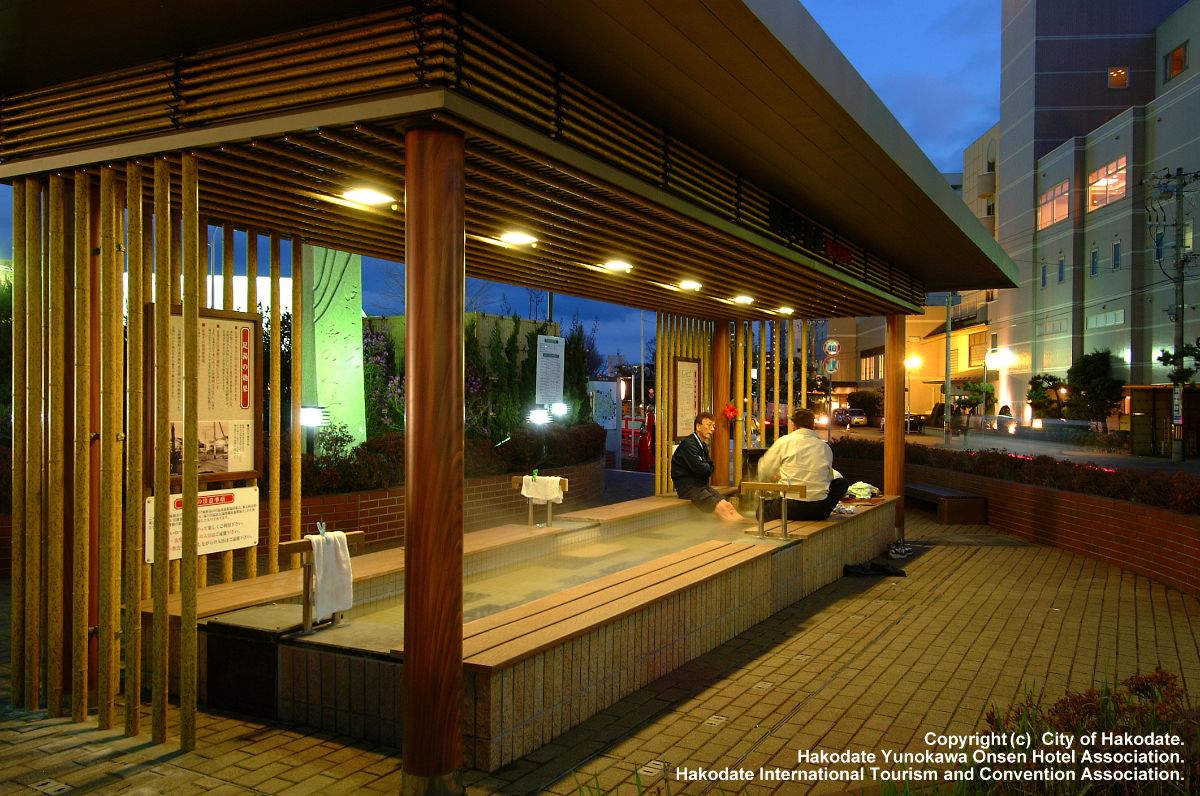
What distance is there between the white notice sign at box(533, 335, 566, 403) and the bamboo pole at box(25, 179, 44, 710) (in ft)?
24.3

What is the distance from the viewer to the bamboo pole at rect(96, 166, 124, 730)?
14.8 ft

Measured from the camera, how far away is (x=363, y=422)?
11.5 m

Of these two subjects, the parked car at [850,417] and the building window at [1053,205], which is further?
the parked car at [850,417]

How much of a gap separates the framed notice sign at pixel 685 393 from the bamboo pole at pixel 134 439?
765 centimetres

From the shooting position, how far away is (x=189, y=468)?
4.29 metres

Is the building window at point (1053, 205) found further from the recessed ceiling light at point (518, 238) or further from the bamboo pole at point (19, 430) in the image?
the bamboo pole at point (19, 430)

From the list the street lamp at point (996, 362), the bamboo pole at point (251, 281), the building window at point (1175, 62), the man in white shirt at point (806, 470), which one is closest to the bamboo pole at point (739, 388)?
the man in white shirt at point (806, 470)

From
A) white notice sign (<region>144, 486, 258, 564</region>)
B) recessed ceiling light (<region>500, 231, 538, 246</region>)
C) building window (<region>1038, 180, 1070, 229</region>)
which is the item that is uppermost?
building window (<region>1038, 180, 1070, 229</region>)

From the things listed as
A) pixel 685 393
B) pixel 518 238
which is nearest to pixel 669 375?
pixel 685 393

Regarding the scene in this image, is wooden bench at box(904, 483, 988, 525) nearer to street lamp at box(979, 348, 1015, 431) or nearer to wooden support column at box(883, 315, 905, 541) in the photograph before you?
wooden support column at box(883, 315, 905, 541)

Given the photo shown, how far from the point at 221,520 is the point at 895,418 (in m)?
8.87

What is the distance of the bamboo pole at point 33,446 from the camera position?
4797mm

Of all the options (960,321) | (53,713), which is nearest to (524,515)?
(53,713)

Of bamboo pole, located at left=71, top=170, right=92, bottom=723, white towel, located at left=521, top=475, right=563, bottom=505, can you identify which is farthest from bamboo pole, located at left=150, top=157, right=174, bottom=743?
white towel, located at left=521, top=475, right=563, bottom=505
